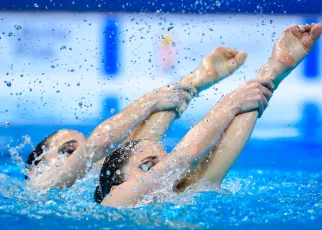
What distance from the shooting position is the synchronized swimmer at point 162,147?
86.7 inches

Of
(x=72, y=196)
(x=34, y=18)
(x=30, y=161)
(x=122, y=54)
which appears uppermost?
(x=34, y=18)

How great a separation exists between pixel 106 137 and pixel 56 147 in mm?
394

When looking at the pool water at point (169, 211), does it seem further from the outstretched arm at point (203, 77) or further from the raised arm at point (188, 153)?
the outstretched arm at point (203, 77)

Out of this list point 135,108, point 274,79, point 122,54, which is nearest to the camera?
point 274,79

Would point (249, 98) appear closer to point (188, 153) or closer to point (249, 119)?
point (249, 119)

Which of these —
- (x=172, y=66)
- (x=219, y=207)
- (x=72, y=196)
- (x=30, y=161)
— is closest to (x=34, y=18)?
(x=172, y=66)

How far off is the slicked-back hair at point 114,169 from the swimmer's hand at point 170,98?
477 millimetres

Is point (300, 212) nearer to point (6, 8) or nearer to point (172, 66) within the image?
point (172, 66)

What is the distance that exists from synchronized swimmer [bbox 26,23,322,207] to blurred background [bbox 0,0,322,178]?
323 cm

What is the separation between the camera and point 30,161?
119 inches

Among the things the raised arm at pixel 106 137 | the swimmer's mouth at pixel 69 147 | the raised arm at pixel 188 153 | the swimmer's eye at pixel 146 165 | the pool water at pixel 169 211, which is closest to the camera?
the pool water at pixel 169 211

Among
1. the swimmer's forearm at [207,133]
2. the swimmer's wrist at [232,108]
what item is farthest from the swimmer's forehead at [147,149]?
the swimmer's wrist at [232,108]

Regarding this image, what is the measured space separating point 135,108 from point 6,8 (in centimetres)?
425

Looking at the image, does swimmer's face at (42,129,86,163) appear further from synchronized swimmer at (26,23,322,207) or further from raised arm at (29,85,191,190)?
raised arm at (29,85,191,190)
